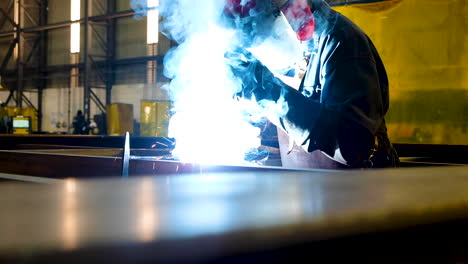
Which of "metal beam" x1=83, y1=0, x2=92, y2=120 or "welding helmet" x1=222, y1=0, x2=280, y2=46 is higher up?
"metal beam" x1=83, y1=0, x2=92, y2=120

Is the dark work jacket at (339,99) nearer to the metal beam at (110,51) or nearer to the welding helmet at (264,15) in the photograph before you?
the welding helmet at (264,15)

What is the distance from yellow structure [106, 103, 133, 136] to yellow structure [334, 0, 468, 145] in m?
9.98

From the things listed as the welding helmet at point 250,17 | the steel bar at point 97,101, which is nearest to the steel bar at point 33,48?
the steel bar at point 97,101

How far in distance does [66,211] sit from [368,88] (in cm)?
167

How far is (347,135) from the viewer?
180 cm

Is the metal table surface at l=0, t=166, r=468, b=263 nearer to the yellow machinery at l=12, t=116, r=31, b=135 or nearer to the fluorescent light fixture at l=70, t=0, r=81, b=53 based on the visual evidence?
the yellow machinery at l=12, t=116, r=31, b=135

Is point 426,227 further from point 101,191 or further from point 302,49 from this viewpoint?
point 302,49

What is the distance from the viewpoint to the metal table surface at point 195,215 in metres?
0.25

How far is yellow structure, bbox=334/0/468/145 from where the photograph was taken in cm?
561

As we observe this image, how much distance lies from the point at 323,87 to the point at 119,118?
534 inches

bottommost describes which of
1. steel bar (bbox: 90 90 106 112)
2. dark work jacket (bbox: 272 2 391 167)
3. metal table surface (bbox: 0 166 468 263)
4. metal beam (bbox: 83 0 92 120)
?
metal table surface (bbox: 0 166 468 263)

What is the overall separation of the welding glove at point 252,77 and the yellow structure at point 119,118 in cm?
1339

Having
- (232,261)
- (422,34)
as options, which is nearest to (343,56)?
(232,261)

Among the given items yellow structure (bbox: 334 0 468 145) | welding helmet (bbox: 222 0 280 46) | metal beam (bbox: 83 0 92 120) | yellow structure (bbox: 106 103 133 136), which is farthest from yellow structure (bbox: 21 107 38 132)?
welding helmet (bbox: 222 0 280 46)
